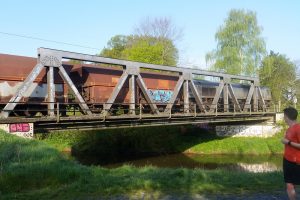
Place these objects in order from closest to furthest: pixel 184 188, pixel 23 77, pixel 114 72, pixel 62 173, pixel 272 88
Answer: pixel 184 188, pixel 62 173, pixel 23 77, pixel 114 72, pixel 272 88

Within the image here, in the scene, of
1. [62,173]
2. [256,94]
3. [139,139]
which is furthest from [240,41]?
[62,173]

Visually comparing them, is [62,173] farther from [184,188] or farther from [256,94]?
[256,94]

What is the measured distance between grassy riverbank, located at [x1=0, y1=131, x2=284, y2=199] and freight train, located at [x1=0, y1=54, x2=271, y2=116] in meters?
7.48

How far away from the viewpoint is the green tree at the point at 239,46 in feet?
160

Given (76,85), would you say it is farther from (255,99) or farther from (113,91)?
(255,99)

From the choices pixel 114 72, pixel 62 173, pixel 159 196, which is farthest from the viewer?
pixel 114 72

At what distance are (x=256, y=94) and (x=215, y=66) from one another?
10.7 metres

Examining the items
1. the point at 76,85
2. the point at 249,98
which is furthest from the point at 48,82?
the point at 249,98

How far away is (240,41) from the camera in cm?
4941

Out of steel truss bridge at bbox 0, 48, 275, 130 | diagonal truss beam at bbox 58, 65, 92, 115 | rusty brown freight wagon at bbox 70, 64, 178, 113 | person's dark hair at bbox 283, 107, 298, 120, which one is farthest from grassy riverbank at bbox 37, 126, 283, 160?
person's dark hair at bbox 283, 107, 298, 120

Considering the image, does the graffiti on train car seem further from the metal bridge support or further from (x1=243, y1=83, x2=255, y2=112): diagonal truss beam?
(x1=243, y1=83, x2=255, y2=112): diagonal truss beam

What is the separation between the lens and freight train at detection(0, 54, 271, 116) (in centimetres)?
1881

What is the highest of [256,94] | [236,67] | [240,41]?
[240,41]

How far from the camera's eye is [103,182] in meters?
8.55
